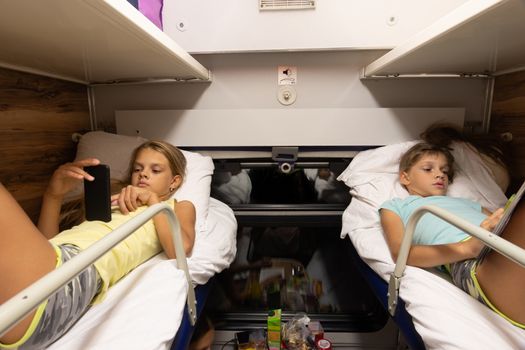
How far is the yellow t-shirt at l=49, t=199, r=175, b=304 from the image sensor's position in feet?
2.48

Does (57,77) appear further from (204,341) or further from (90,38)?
(204,341)

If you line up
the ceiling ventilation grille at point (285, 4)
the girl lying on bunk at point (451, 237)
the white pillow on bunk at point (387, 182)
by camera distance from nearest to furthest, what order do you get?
the girl lying on bunk at point (451, 237)
the white pillow on bunk at point (387, 182)
the ceiling ventilation grille at point (285, 4)

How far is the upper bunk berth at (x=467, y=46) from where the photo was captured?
0.68 m

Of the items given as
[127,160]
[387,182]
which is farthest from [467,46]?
[127,160]

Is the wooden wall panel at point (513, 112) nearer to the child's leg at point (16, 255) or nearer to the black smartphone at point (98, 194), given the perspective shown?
the black smartphone at point (98, 194)

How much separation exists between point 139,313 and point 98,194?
1.12 ft

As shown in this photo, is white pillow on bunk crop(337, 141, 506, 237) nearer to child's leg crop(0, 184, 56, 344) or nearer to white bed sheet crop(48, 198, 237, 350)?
white bed sheet crop(48, 198, 237, 350)

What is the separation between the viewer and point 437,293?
2.44 feet

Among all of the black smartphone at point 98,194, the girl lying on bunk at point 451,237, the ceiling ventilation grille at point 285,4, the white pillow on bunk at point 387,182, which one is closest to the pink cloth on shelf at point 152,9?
the ceiling ventilation grille at point 285,4

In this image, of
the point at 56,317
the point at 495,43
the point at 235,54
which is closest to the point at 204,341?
the point at 56,317

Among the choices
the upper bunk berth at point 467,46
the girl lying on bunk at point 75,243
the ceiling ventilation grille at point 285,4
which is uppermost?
the ceiling ventilation grille at point 285,4

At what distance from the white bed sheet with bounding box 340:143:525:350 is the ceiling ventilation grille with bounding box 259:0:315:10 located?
0.80 m

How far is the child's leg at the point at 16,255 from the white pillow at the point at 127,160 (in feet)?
2.08

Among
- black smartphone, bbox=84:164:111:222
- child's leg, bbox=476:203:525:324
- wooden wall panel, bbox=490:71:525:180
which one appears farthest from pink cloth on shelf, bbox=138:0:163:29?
wooden wall panel, bbox=490:71:525:180
